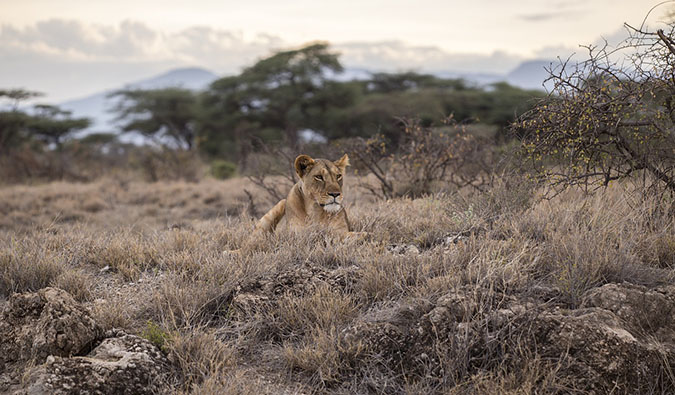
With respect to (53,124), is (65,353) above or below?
above

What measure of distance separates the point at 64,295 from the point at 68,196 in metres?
12.2

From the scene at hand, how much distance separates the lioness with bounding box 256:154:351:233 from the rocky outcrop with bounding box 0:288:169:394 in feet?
6.72

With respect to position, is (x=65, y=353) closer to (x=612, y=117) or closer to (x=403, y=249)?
(x=403, y=249)

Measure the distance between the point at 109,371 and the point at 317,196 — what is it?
2.38 meters

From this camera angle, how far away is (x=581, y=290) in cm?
361

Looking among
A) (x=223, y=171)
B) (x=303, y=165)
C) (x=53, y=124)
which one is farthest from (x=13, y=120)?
(x=303, y=165)

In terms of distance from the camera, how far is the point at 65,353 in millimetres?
3213

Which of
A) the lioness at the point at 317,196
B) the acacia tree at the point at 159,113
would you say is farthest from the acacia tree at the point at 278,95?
the lioness at the point at 317,196

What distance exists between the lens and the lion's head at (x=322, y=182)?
4.89 meters

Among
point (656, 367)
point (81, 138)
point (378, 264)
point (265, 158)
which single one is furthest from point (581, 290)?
point (81, 138)

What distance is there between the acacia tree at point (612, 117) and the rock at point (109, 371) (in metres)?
3.73

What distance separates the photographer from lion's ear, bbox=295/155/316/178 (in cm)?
497

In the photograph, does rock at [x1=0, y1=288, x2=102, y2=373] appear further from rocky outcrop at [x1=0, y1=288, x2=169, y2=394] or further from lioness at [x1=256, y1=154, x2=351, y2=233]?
lioness at [x1=256, y1=154, x2=351, y2=233]

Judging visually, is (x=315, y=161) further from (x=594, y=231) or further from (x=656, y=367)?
(x=656, y=367)
